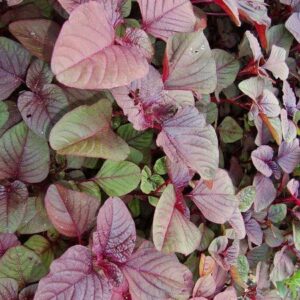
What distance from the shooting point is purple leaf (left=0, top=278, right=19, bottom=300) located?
0.77m

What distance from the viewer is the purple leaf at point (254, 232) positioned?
1.12 m

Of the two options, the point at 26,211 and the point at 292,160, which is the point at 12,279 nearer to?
the point at 26,211

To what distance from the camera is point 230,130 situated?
3.82 feet

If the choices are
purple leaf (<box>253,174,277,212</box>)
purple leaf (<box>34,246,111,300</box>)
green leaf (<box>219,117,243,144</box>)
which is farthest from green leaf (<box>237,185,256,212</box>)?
purple leaf (<box>34,246,111,300</box>)

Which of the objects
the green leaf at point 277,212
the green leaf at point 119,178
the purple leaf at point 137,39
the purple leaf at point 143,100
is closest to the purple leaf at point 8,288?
the green leaf at point 119,178

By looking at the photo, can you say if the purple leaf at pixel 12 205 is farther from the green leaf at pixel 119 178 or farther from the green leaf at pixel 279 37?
the green leaf at pixel 279 37

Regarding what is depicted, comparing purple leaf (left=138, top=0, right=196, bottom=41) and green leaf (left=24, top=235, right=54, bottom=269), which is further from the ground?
purple leaf (left=138, top=0, right=196, bottom=41)

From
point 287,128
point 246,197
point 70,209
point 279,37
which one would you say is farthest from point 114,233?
point 279,37

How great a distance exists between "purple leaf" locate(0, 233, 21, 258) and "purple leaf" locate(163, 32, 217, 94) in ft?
1.27

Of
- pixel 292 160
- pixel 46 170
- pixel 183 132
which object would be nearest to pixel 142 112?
pixel 183 132

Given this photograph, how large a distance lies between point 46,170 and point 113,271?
210 millimetres

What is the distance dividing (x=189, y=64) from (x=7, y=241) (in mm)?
453

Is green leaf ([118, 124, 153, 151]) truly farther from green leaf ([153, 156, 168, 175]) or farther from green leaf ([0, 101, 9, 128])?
green leaf ([0, 101, 9, 128])

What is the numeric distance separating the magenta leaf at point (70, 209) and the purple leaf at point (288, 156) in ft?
1.80
